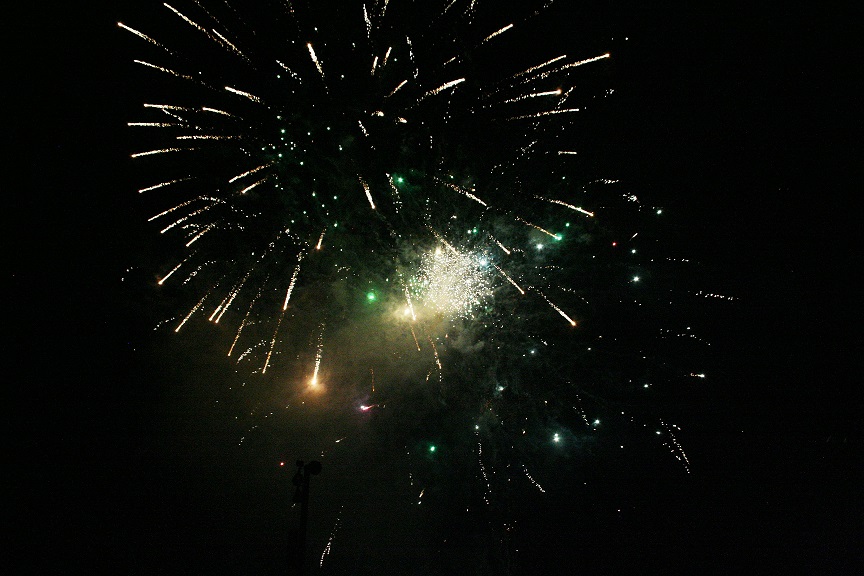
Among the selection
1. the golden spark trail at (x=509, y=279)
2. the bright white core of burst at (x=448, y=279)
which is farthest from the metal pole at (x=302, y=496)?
the golden spark trail at (x=509, y=279)

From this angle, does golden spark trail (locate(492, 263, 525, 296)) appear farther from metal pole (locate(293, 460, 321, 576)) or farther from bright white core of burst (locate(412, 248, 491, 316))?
metal pole (locate(293, 460, 321, 576))

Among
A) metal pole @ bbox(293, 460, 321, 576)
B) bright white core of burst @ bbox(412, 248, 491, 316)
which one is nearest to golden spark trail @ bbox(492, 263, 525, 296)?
bright white core of burst @ bbox(412, 248, 491, 316)

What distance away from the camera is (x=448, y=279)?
533 centimetres

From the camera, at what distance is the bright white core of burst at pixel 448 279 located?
5.25 metres

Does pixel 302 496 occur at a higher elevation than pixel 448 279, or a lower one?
lower

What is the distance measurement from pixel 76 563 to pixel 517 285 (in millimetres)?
12592

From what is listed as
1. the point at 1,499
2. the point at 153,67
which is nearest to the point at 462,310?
the point at 153,67

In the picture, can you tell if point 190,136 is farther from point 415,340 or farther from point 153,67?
point 415,340

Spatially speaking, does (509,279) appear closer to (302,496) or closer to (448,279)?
(448,279)

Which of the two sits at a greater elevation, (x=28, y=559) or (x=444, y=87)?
(x=444, y=87)

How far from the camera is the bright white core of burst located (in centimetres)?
525

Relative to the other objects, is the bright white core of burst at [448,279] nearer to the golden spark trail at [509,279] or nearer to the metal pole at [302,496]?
the golden spark trail at [509,279]

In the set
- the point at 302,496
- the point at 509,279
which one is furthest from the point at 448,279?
the point at 302,496

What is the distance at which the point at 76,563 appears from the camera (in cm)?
802
